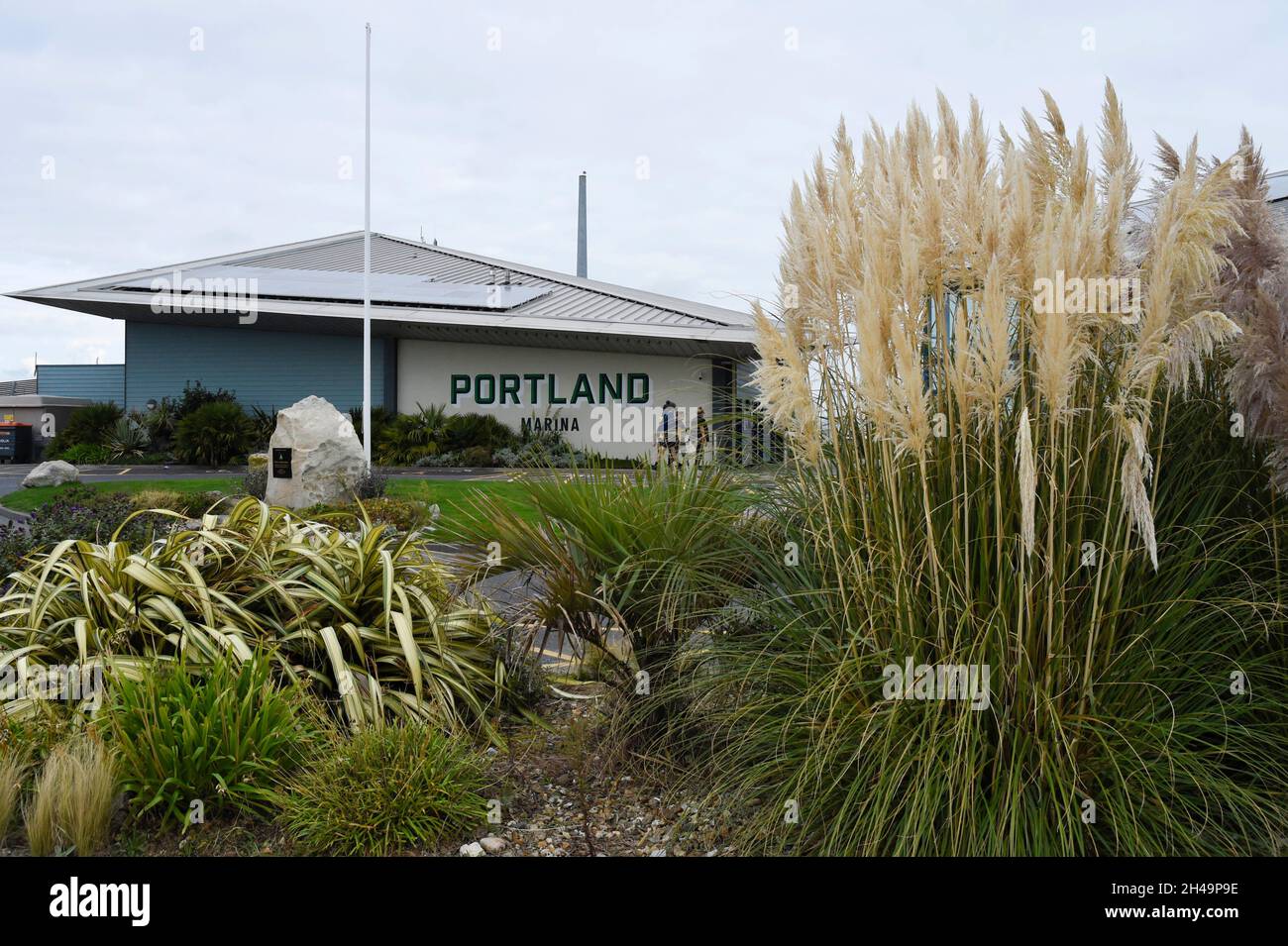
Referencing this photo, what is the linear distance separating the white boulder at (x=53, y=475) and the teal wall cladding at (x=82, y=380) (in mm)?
12753

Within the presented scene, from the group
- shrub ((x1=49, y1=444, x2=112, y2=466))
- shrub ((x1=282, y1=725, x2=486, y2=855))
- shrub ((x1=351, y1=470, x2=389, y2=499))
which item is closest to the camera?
shrub ((x1=282, y1=725, x2=486, y2=855))

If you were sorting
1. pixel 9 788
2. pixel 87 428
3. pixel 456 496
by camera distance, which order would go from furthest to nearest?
1. pixel 87 428
2. pixel 456 496
3. pixel 9 788

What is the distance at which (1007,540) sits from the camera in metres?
3.36

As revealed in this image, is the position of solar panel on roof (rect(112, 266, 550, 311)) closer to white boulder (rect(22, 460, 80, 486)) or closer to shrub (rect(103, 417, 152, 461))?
shrub (rect(103, 417, 152, 461))

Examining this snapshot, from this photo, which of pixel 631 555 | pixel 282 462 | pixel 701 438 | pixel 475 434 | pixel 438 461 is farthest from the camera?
pixel 475 434

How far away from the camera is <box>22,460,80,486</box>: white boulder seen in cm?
1906

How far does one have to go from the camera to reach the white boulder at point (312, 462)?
14875mm

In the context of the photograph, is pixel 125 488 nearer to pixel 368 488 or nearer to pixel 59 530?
pixel 368 488

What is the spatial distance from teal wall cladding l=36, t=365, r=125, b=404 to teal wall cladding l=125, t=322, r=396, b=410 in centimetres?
123

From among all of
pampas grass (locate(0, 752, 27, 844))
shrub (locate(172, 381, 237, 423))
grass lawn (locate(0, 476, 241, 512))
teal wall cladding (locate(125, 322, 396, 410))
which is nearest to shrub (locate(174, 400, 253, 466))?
shrub (locate(172, 381, 237, 423))

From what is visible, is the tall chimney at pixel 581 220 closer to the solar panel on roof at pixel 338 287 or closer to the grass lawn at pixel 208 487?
the solar panel on roof at pixel 338 287

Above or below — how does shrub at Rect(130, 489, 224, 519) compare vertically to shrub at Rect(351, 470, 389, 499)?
below

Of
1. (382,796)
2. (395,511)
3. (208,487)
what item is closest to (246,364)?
(208,487)

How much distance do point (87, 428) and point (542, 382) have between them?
14.0 meters
